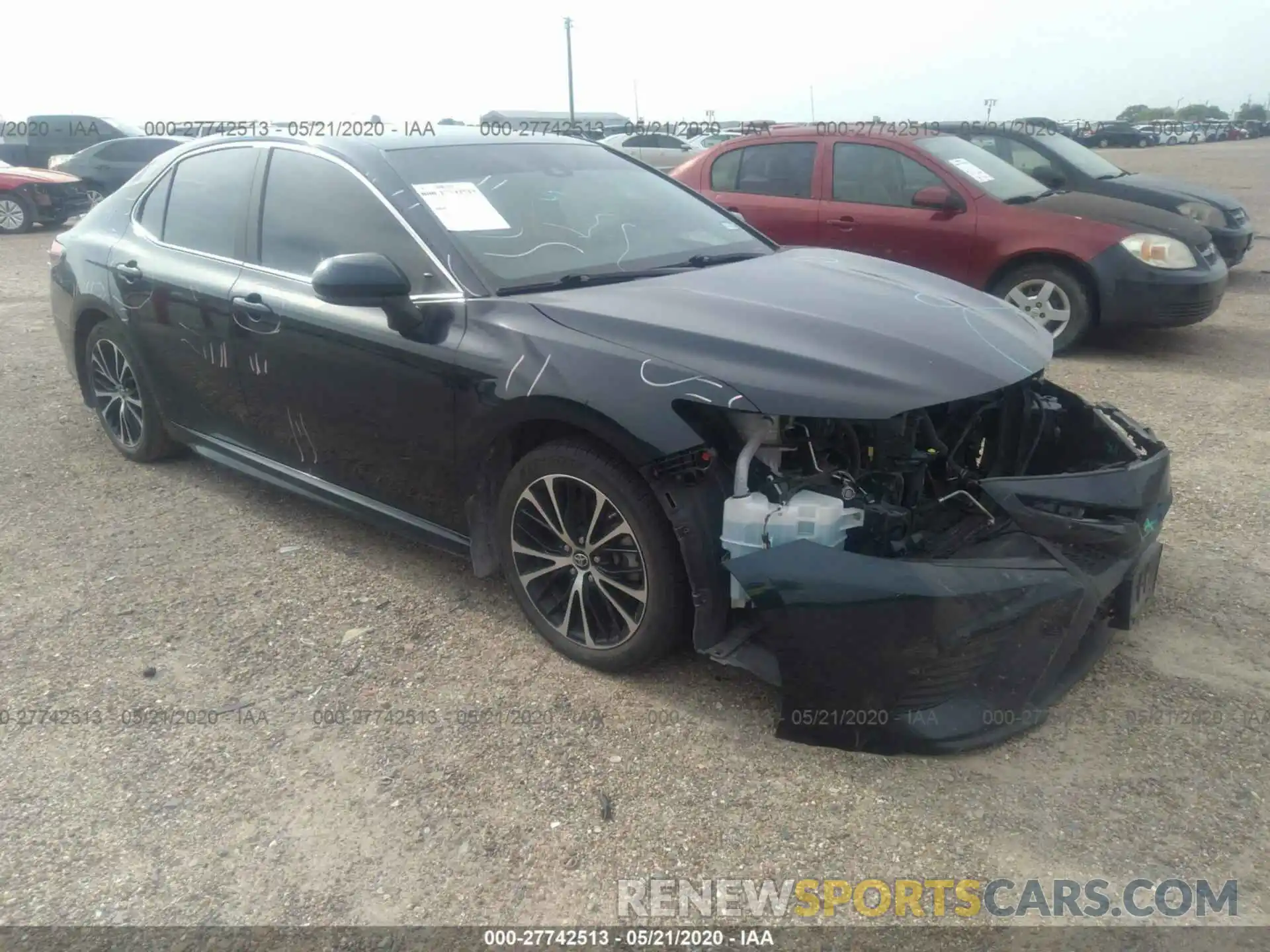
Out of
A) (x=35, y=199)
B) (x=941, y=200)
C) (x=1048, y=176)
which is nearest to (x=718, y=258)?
(x=941, y=200)

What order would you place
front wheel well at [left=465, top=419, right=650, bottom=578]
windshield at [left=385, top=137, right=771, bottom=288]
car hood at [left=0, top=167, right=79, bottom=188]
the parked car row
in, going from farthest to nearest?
the parked car row → car hood at [left=0, top=167, right=79, bottom=188] → windshield at [left=385, top=137, right=771, bottom=288] → front wheel well at [left=465, top=419, right=650, bottom=578]

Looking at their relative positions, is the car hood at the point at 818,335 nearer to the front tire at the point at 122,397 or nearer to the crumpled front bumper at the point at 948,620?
the crumpled front bumper at the point at 948,620

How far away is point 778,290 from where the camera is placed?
322 cm

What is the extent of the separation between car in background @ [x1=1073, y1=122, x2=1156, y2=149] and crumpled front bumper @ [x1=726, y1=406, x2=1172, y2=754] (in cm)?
4528

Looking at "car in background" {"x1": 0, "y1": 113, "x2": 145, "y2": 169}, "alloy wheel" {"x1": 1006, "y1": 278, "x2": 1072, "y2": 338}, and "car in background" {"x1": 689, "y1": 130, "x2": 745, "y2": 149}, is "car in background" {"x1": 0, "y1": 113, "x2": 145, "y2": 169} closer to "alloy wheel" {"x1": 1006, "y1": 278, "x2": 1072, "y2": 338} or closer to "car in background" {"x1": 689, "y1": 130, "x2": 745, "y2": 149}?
"car in background" {"x1": 689, "y1": 130, "x2": 745, "y2": 149}

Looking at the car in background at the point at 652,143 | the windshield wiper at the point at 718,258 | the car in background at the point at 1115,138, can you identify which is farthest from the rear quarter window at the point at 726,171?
the car in background at the point at 1115,138

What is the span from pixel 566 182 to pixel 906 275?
135cm

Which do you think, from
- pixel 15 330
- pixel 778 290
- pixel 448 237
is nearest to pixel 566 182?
pixel 448 237

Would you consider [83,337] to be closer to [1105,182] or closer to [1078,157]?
[1105,182]

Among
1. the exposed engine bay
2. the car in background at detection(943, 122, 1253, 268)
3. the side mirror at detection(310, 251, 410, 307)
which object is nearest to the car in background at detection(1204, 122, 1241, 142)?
the car in background at detection(943, 122, 1253, 268)

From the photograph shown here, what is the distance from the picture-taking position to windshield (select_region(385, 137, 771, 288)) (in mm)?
3338

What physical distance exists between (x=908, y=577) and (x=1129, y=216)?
566 centimetres

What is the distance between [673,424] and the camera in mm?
2672

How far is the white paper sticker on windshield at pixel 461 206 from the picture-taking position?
3348 millimetres
